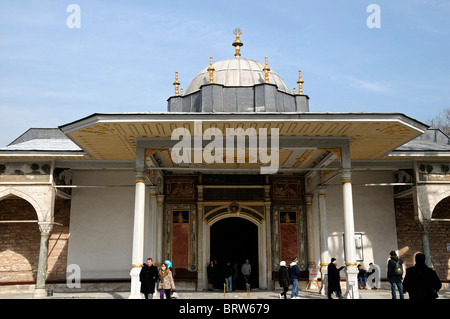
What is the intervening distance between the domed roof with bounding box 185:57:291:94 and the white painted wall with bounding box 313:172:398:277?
4167 millimetres

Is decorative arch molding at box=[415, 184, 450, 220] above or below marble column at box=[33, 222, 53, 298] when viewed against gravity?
above

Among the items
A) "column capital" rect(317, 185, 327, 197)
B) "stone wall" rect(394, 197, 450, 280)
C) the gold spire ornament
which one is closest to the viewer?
"column capital" rect(317, 185, 327, 197)

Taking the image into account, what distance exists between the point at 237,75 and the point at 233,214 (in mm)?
4638

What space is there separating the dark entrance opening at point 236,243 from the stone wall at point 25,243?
4.71 metres

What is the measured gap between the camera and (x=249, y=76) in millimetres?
15039

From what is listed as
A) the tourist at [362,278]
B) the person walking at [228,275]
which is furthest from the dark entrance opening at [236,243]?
the tourist at [362,278]

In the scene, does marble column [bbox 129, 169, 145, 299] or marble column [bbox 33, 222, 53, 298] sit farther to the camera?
marble column [bbox 33, 222, 53, 298]

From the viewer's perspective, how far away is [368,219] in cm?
1443

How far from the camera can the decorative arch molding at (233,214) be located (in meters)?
14.6

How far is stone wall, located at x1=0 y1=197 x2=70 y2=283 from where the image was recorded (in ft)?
44.7

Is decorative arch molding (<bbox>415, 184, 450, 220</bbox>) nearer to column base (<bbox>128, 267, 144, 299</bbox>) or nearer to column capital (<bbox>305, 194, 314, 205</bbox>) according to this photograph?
column capital (<bbox>305, 194, 314, 205</bbox>)

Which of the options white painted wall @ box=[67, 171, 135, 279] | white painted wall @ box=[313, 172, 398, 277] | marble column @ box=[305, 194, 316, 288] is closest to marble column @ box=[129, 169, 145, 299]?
white painted wall @ box=[67, 171, 135, 279]
